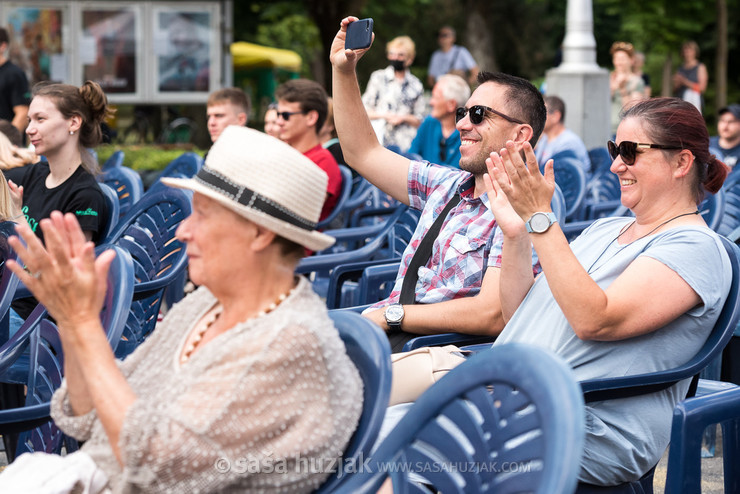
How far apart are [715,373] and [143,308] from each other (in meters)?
2.40

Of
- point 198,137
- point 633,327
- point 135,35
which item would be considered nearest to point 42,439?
point 633,327

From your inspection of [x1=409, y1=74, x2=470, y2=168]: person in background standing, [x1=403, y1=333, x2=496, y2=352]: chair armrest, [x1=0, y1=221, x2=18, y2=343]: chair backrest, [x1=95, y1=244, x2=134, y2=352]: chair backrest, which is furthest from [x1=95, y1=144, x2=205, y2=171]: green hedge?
[x1=95, y1=244, x2=134, y2=352]: chair backrest

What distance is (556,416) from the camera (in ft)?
5.41

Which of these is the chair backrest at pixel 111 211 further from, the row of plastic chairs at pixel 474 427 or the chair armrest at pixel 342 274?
the row of plastic chairs at pixel 474 427

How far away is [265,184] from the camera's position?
2.02m

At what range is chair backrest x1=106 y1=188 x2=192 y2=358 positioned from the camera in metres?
4.07

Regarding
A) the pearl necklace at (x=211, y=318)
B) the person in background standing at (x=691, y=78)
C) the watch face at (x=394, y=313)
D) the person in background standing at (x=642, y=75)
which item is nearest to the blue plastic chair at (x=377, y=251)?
the watch face at (x=394, y=313)

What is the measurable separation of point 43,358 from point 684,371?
1945 mm

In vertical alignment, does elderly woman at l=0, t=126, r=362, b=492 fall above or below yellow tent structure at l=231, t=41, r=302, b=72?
above

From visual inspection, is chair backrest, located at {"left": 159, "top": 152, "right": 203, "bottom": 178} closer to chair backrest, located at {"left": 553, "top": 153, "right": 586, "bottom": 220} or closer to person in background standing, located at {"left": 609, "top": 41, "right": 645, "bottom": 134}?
chair backrest, located at {"left": 553, "top": 153, "right": 586, "bottom": 220}

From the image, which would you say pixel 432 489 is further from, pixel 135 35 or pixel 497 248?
pixel 135 35

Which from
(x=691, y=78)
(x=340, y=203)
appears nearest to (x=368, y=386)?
(x=340, y=203)

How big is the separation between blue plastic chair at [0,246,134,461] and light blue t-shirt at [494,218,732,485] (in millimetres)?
1205

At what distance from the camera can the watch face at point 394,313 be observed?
3.43 meters
